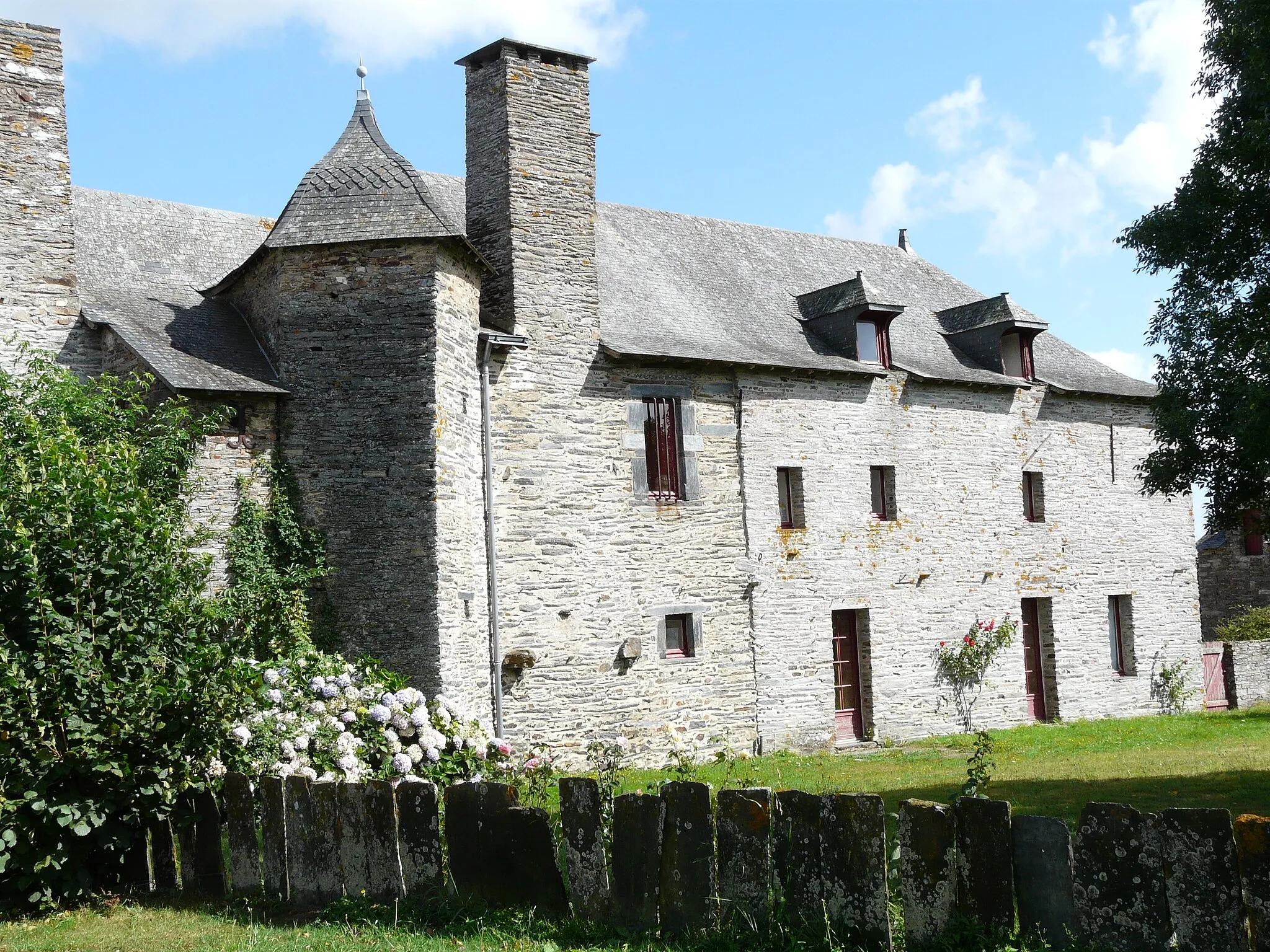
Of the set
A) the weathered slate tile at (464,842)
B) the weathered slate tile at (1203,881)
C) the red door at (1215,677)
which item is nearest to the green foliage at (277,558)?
the weathered slate tile at (464,842)

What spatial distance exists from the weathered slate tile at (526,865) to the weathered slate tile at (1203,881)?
3081 mm

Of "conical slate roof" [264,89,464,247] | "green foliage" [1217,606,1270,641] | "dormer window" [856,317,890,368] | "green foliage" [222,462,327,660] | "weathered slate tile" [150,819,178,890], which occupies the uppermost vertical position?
"conical slate roof" [264,89,464,247]

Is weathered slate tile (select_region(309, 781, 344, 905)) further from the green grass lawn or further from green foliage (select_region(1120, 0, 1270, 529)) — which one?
green foliage (select_region(1120, 0, 1270, 529))

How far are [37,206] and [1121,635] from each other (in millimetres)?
18196

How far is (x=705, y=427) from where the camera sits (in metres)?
15.8

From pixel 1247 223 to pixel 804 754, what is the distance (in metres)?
8.69

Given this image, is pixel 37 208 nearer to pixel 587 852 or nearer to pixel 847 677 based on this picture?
pixel 587 852

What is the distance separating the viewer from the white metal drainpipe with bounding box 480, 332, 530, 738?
44.5ft

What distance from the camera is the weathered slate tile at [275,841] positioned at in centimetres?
714

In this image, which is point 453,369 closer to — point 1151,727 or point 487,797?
point 487,797

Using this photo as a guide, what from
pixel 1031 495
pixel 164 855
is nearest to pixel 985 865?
pixel 164 855

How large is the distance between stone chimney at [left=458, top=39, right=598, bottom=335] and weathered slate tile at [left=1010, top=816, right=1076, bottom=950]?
10419 millimetres

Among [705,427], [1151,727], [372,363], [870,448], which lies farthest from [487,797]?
[1151,727]

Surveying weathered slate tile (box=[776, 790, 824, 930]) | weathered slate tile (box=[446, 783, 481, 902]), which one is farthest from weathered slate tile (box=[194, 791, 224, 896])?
weathered slate tile (box=[776, 790, 824, 930])
